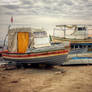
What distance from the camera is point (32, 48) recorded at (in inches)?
571

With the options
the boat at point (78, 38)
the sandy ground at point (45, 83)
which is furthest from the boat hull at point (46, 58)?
the boat at point (78, 38)

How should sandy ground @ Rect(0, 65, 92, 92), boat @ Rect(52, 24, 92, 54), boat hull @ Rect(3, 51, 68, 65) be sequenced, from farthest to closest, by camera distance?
boat @ Rect(52, 24, 92, 54) < boat hull @ Rect(3, 51, 68, 65) < sandy ground @ Rect(0, 65, 92, 92)

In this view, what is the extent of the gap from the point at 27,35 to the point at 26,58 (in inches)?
86.6

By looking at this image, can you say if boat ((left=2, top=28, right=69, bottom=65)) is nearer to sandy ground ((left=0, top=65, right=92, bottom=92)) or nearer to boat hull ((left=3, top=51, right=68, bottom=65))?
boat hull ((left=3, top=51, right=68, bottom=65))

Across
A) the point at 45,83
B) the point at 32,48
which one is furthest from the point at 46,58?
the point at 45,83

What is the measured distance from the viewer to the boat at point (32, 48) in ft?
45.4

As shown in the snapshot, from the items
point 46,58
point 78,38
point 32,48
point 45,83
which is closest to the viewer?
point 45,83

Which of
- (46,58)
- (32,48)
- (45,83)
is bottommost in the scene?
(45,83)

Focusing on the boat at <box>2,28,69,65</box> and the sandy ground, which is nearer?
the sandy ground

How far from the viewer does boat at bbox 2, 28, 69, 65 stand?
45.4 ft

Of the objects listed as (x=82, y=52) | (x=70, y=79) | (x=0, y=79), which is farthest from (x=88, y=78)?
(x=82, y=52)

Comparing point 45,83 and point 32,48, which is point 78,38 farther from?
point 45,83

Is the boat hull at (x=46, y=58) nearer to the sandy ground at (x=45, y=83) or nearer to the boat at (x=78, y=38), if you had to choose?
the sandy ground at (x=45, y=83)

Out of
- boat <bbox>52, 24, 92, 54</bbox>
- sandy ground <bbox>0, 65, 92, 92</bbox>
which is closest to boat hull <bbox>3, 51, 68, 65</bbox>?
sandy ground <bbox>0, 65, 92, 92</bbox>
